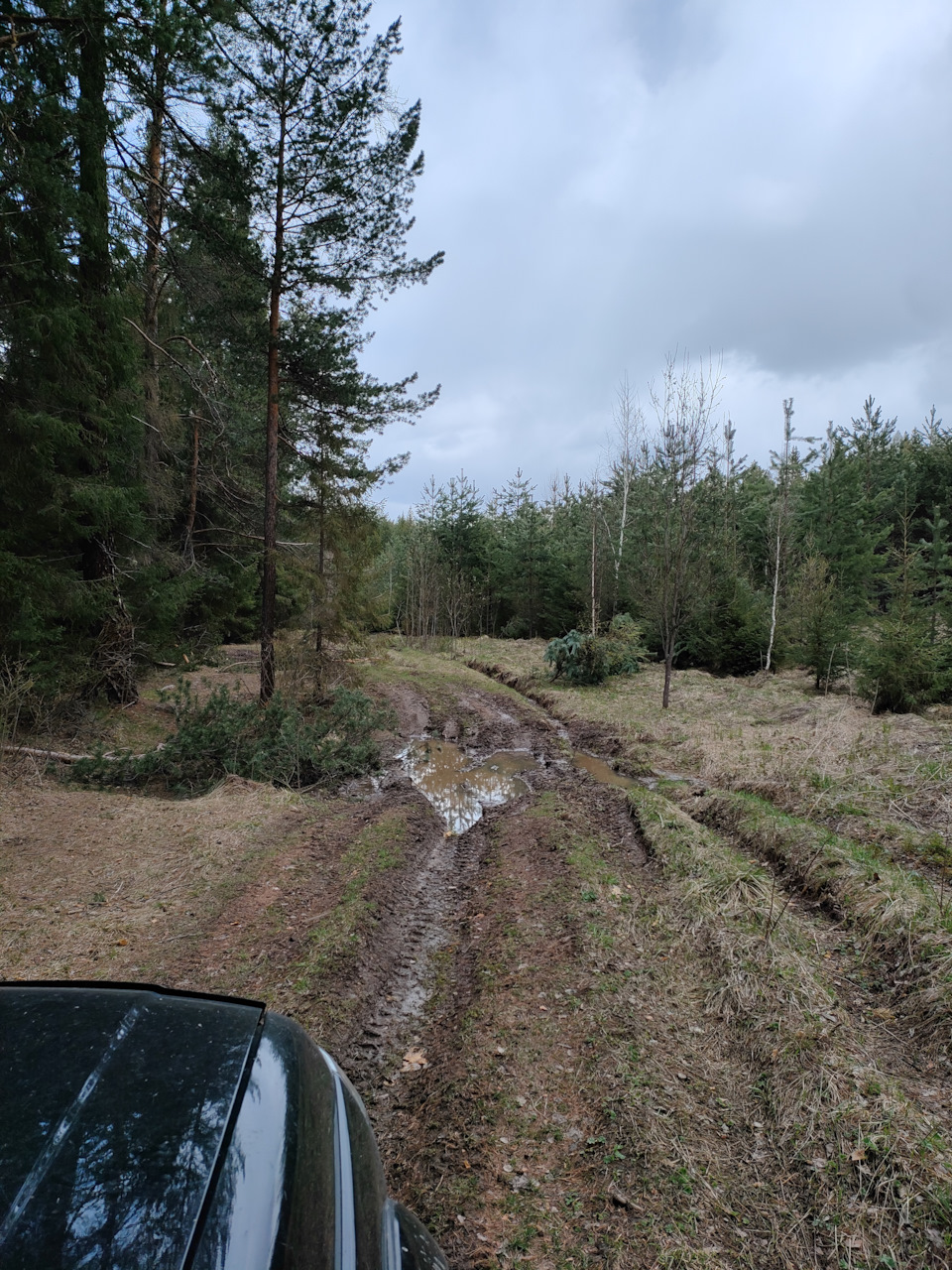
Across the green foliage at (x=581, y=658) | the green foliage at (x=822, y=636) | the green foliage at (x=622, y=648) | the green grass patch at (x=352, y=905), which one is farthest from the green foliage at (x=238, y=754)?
the green foliage at (x=822, y=636)

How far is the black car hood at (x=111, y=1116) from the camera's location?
0.96 m

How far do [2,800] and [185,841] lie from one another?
2394mm

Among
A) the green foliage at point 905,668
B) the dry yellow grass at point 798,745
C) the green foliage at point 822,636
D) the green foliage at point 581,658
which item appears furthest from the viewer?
the green foliage at point 581,658

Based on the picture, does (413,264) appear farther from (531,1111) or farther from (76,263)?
(531,1111)

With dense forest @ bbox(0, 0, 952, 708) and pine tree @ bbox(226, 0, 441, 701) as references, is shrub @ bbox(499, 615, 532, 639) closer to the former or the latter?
dense forest @ bbox(0, 0, 952, 708)

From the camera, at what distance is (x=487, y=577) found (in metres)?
33.3

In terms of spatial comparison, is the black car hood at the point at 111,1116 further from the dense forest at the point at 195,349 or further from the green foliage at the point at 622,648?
the green foliage at the point at 622,648

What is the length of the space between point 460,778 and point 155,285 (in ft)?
39.0

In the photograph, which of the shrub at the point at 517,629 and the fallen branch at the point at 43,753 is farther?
the shrub at the point at 517,629

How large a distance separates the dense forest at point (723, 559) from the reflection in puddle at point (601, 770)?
13.1 feet

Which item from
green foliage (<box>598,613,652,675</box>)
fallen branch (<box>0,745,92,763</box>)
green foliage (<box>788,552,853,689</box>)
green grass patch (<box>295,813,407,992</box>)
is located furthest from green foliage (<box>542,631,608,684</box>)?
fallen branch (<box>0,745,92,763</box>)

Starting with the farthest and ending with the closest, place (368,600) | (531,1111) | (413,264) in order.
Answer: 1. (368,600)
2. (413,264)
3. (531,1111)

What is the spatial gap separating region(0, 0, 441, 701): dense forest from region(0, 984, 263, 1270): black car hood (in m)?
8.39

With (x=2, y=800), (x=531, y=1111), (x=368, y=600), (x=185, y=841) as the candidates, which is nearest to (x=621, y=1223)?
(x=531, y=1111)
